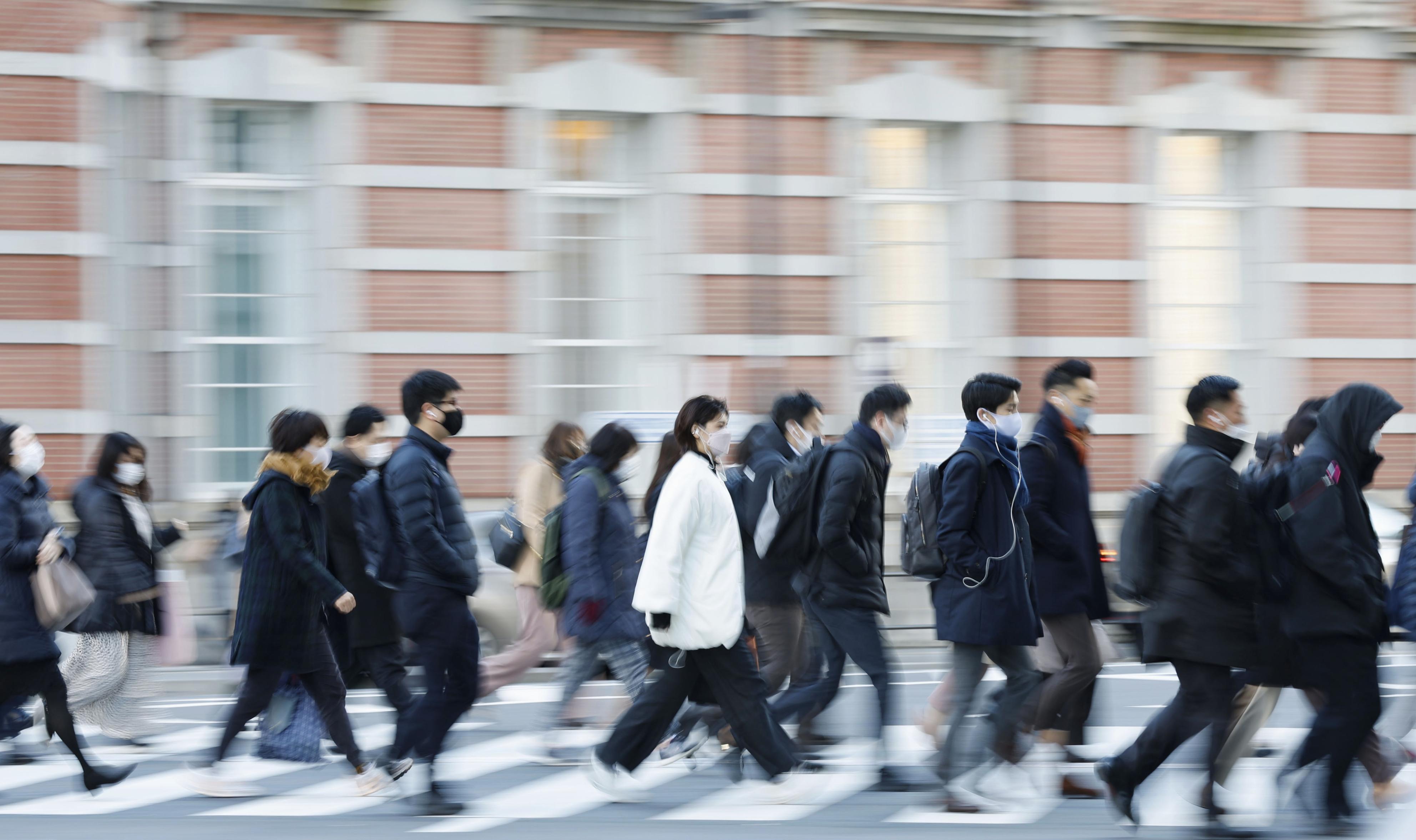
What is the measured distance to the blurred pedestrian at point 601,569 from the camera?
30.0ft

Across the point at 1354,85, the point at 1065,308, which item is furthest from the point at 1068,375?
the point at 1354,85

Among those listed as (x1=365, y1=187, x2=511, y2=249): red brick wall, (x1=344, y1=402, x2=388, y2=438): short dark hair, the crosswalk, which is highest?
(x1=365, y1=187, x2=511, y2=249): red brick wall

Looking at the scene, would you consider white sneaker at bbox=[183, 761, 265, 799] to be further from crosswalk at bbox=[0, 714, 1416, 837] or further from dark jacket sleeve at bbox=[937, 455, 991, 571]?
dark jacket sleeve at bbox=[937, 455, 991, 571]

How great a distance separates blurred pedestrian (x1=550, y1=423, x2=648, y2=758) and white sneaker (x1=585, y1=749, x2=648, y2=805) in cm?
108

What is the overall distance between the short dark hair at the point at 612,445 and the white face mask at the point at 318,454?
57.3 inches

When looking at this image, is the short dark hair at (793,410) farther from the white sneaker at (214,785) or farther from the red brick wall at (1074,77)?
the red brick wall at (1074,77)

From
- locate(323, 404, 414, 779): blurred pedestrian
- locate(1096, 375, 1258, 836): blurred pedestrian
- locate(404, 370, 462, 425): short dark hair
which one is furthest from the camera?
locate(323, 404, 414, 779): blurred pedestrian

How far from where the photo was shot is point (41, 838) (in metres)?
7.51

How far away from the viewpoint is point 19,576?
817 centimetres

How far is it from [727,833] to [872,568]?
5.26 ft

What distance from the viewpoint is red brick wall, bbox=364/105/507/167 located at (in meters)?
15.1

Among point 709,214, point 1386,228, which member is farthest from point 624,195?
point 1386,228

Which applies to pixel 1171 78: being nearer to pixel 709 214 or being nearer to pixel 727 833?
pixel 709 214

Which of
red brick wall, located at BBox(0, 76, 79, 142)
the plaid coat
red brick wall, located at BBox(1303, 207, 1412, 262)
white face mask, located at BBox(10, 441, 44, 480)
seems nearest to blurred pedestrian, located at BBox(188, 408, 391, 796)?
the plaid coat
